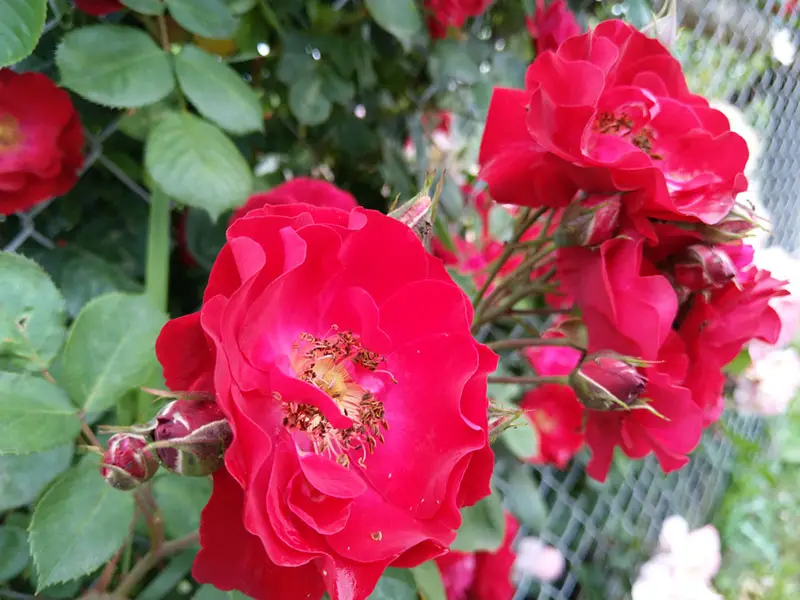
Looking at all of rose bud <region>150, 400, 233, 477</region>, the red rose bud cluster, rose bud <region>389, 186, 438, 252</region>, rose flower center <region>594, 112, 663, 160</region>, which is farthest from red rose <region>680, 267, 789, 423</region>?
rose bud <region>150, 400, 233, 477</region>

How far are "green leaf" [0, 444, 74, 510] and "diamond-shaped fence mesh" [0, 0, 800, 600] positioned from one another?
72 centimetres

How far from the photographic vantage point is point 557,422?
3.03ft

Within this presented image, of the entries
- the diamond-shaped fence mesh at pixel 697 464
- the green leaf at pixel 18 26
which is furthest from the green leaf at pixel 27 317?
the diamond-shaped fence mesh at pixel 697 464

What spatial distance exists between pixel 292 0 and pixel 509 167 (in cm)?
40

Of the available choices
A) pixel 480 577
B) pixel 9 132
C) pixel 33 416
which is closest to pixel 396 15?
pixel 9 132

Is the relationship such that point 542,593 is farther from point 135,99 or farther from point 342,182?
point 135,99

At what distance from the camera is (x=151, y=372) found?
0.38m

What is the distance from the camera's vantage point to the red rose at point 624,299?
1.18 feet

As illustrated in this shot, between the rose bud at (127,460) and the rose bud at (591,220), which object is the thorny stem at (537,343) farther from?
the rose bud at (127,460)

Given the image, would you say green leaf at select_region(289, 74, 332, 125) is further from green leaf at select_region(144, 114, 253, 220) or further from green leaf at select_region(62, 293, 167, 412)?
green leaf at select_region(62, 293, 167, 412)

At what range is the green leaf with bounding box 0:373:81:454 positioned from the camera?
30 cm

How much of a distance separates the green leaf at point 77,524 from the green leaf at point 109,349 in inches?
1.7

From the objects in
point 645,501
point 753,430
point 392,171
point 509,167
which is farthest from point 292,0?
point 753,430

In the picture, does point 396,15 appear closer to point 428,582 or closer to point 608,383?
point 608,383
